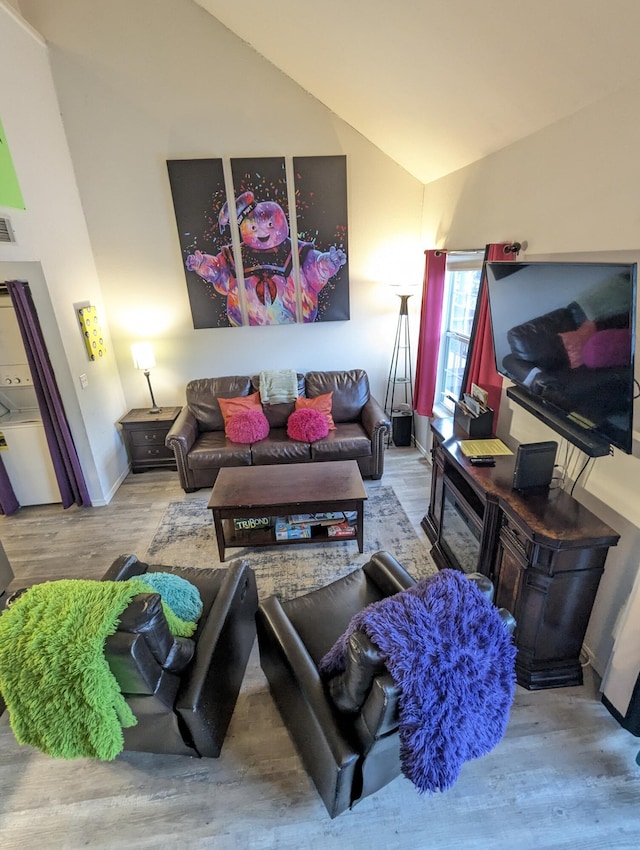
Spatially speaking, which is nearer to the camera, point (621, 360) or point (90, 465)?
point (621, 360)

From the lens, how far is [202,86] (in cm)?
Answer: 334

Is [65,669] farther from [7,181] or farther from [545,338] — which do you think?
[7,181]

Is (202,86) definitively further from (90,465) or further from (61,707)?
(61,707)

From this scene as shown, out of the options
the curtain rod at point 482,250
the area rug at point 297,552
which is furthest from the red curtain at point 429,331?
the area rug at point 297,552

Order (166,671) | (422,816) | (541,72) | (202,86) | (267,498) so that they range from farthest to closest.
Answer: (202,86), (267,498), (541,72), (422,816), (166,671)

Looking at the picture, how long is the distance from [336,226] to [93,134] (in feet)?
7.06

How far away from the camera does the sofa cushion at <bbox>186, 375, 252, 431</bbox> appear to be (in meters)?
3.92

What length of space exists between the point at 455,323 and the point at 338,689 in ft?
10.5

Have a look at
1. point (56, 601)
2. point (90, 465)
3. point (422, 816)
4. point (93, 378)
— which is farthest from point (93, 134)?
point (422, 816)

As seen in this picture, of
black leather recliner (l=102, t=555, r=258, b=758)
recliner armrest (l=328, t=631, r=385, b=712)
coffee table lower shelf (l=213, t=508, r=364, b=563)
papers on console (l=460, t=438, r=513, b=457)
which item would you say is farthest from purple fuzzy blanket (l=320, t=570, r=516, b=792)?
coffee table lower shelf (l=213, t=508, r=364, b=563)

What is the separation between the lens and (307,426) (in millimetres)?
3555

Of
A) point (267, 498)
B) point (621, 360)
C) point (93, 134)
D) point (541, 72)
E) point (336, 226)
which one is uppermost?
point (93, 134)

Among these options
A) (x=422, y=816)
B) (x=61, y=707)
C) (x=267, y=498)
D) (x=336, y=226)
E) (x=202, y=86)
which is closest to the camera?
(x=61, y=707)

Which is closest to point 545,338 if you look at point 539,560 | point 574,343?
point 574,343
